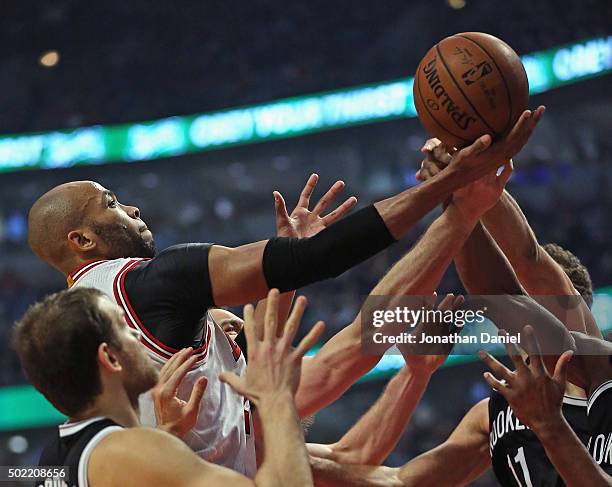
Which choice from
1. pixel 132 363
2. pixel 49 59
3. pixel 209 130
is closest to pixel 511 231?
pixel 132 363

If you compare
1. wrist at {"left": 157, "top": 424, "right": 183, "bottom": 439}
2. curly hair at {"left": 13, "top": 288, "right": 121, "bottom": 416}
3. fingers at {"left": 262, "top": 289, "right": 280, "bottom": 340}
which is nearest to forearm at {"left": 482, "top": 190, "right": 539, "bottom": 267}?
wrist at {"left": 157, "top": 424, "right": 183, "bottom": 439}

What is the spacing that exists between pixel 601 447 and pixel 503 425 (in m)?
0.52

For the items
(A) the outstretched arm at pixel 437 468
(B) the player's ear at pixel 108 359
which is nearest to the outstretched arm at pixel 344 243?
(B) the player's ear at pixel 108 359

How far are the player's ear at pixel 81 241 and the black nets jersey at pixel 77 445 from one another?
45.6 inches

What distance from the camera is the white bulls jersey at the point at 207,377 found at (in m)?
3.11

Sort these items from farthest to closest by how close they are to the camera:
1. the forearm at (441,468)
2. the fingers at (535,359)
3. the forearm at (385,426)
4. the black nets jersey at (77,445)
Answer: the forearm at (441,468) < the forearm at (385,426) < the fingers at (535,359) < the black nets jersey at (77,445)

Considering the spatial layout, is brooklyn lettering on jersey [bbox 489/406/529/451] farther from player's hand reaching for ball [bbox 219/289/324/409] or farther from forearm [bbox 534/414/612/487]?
player's hand reaching for ball [bbox 219/289/324/409]

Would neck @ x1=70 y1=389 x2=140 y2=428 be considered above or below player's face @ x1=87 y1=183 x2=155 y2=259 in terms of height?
below

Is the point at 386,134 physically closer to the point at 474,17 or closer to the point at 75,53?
Answer: the point at 474,17

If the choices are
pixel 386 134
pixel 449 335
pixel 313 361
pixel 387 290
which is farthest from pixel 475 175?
pixel 386 134

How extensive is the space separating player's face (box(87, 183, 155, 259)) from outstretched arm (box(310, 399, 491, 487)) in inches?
51.3

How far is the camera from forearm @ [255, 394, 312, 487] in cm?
219

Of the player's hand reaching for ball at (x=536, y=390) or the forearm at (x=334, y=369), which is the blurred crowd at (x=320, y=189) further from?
the player's hand reaching for ball at (x=536, y=390)

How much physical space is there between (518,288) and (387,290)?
0.52 m
